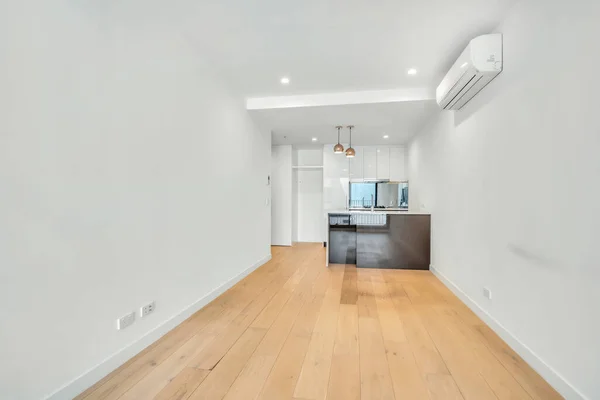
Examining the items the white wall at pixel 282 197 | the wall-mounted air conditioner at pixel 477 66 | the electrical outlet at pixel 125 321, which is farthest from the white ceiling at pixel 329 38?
the white wall at pixel 282 197

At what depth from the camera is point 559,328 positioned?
5.93ft

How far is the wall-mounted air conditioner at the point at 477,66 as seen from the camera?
2498 mm

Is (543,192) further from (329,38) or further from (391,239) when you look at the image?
(391,239)

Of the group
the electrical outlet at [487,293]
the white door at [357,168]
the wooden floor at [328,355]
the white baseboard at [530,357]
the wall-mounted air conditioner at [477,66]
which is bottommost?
the wooden floor at [328,355]

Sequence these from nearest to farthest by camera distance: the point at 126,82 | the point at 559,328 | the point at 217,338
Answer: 1. the point at 559,328
2. the point at 126,82
3. the point at 217,338

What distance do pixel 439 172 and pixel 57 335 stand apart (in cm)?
451

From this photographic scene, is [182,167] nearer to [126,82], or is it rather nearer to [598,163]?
[126,82]

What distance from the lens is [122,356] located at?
208 cm

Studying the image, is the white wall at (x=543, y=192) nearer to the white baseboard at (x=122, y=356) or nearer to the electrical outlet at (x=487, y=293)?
the electrical outlet at (x=487, y=293)

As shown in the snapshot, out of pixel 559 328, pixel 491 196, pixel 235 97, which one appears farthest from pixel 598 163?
pixel 235 97

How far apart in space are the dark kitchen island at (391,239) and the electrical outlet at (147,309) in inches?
131

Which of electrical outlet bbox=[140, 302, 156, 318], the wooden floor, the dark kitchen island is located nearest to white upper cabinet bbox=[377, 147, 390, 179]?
the dark kitchen island

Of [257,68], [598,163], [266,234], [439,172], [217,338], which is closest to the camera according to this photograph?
[598,163]

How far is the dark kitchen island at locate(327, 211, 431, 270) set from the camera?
4.98 meters
